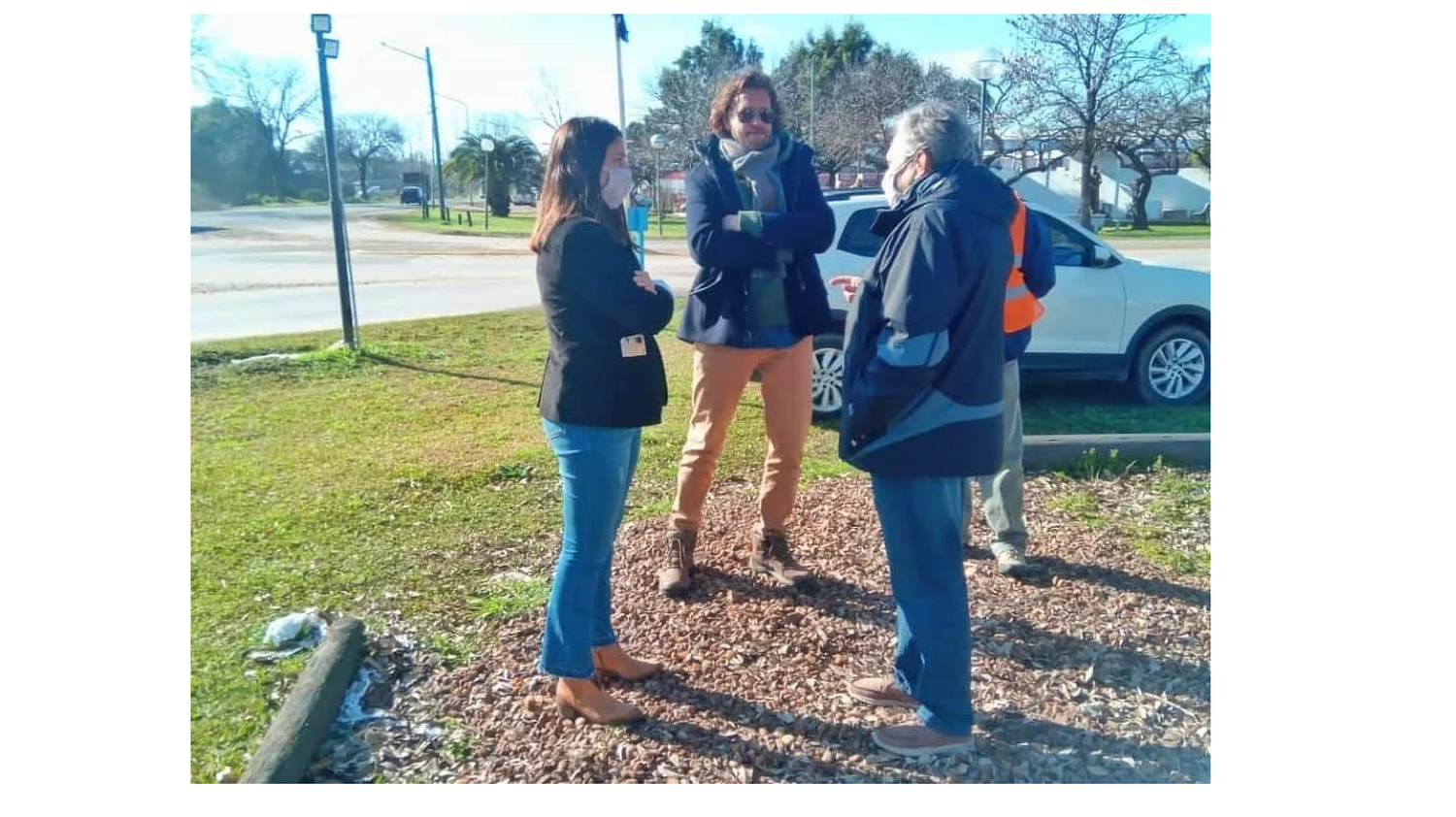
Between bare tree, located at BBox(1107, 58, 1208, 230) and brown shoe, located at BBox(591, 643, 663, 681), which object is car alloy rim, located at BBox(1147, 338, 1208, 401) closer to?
bare tree, located at BBox(1107, 58, 1208, 230)

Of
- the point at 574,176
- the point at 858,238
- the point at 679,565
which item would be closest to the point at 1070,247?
the point at 858,238

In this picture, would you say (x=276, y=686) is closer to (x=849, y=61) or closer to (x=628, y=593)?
(x=628, y=593)

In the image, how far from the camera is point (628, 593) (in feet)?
13.5

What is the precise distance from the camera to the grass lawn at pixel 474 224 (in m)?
30.7

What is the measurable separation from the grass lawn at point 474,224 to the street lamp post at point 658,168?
20.5 inches

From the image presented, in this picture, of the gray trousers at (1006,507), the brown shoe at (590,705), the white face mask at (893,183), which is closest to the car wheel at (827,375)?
the gray trousers at (1006,507)

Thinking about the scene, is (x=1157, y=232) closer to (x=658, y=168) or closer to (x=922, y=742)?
(x=658, y=168)

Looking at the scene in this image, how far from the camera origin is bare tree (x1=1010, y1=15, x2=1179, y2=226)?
424 inches

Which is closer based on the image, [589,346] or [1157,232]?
[589,346]

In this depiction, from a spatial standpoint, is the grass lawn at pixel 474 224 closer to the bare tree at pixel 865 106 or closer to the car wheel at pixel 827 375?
the bare tree at pixel 865 106

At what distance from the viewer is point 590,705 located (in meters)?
3.11

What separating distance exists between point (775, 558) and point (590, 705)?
4.26 ft

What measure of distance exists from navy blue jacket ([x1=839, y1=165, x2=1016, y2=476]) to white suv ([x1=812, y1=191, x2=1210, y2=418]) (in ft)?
14.2

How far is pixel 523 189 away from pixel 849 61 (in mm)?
14060
